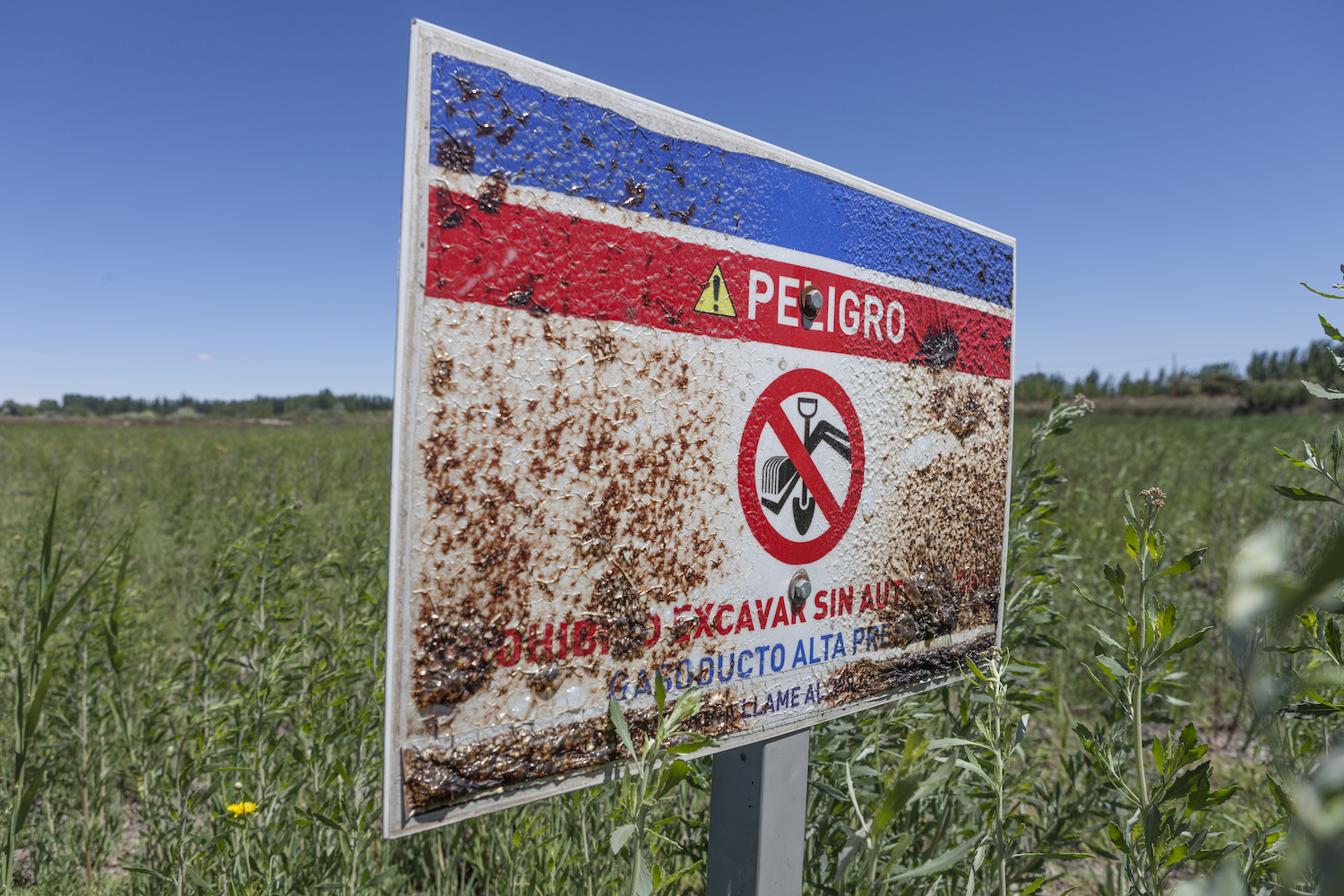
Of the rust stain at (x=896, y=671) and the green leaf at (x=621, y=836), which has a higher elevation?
the rust stain at (x=896, y=671)

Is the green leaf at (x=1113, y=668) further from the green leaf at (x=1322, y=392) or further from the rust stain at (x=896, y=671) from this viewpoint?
the green leaf at (x=1322, y=392)

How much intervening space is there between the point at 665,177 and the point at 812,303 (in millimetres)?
284

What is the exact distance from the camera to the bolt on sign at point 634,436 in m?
0.69

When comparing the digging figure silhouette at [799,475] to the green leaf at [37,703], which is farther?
the digging figure silhouette at [799,475]

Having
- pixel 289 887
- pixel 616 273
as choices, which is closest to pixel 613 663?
pixel 616 273

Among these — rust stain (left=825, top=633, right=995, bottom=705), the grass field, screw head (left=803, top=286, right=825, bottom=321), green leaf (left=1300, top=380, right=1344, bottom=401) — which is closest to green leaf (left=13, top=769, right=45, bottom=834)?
the grass field

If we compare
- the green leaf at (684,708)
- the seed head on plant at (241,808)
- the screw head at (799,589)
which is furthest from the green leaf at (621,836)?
the seed head on plant at (241,808)

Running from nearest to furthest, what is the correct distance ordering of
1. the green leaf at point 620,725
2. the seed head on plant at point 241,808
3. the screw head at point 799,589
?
1. the green leaf at point 620,725
2. the screw head at point 799,589
3. the seed head on plant at point 241,808

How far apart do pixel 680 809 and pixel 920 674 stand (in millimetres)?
1133

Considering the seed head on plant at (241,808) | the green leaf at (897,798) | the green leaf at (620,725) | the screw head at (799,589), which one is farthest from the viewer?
the seed head on plant at (241,808)

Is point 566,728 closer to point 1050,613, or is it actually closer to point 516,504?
point 516,504

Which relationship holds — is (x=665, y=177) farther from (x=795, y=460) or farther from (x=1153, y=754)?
(x=1153, y=754)

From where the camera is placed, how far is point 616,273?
81 centimetres

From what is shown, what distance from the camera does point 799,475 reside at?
973 mm
